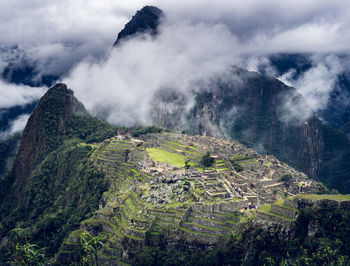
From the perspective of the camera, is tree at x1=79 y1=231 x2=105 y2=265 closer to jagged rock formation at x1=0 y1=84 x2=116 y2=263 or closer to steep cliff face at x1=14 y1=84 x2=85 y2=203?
jagged rock formation at x1=0 y1=84 x2=116 y2=263

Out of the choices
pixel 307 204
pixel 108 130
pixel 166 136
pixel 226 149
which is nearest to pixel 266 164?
pixel 226 149

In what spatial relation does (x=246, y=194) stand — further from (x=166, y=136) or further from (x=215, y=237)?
(x=166, y=136)

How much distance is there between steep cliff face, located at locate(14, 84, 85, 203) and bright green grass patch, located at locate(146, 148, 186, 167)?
53249 millimetres

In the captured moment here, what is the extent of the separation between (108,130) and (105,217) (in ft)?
226

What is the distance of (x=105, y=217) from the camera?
50.7 metres

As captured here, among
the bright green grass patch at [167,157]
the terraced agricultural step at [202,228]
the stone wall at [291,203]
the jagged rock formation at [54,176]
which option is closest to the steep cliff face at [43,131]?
the jagged rock formation at [54,176]

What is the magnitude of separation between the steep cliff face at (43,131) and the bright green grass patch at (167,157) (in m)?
53.2

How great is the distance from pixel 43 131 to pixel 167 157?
67290mm

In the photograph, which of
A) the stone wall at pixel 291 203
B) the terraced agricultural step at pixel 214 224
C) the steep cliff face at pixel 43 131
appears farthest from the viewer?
the steep cliff face at pixel 43 131

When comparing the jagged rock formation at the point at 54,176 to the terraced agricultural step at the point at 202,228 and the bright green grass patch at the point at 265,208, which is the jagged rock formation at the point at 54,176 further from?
the bright green grass patch at the point at 265,208

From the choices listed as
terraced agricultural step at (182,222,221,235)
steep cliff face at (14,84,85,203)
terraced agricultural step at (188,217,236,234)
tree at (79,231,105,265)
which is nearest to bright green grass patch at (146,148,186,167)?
terraced agricultural step at (188,217,236,234)

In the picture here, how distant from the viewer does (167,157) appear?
76875 mm

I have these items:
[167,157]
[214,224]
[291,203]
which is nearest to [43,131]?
[167,157]

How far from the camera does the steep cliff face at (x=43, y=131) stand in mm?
122625
